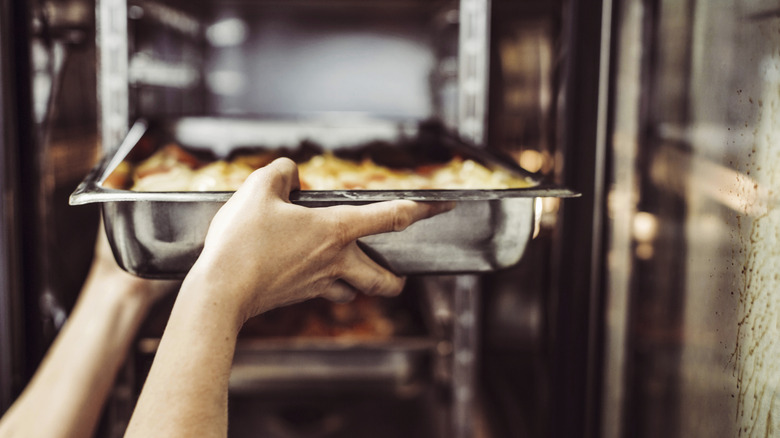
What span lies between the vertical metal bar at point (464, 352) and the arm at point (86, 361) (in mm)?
681

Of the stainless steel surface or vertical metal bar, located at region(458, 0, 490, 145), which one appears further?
the stainless steel surface

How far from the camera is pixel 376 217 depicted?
0.71 m

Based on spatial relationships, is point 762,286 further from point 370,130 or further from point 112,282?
point 112,282

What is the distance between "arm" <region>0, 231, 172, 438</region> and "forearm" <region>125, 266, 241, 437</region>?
1.41 feet

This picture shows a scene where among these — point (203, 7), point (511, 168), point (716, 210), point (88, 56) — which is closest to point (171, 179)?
point (511, 168)

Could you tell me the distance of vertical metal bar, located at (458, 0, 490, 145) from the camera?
1350 millimetres

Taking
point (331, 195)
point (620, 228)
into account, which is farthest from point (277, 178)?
point (620, 228)

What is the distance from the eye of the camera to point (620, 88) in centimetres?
117

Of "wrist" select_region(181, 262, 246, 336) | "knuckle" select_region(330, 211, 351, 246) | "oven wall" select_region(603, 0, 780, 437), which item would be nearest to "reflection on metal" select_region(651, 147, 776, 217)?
"oven wall" select_region(603, 0, 780, 437)

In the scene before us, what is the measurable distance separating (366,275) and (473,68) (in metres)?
0.77

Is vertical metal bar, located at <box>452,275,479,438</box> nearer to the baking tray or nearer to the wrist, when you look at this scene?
the baking tray

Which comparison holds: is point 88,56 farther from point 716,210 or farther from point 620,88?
point 716,210

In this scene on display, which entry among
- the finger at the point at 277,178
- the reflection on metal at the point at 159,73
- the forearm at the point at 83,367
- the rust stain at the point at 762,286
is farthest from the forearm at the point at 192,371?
the reflection on metal at the point at 159,73

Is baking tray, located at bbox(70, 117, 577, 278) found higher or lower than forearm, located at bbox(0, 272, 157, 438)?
higher
